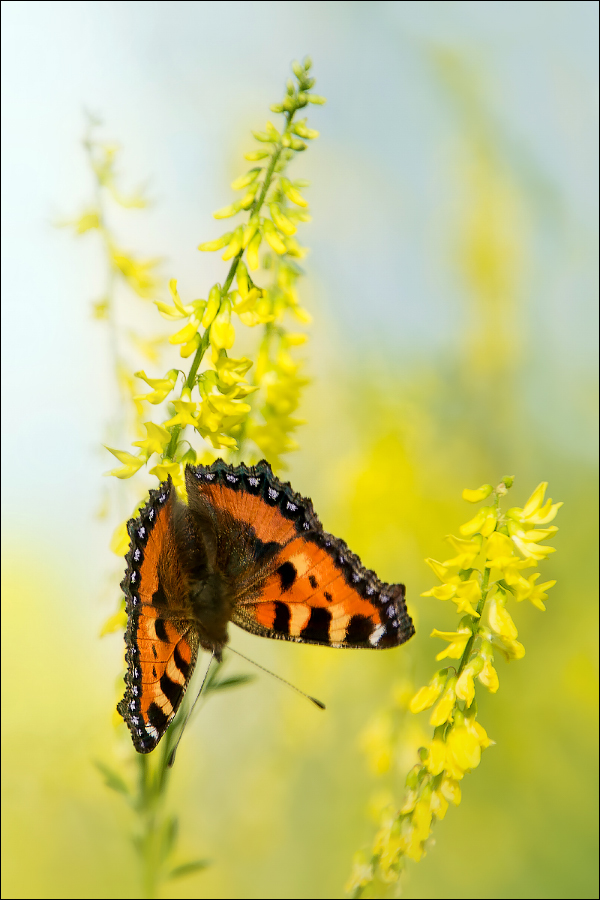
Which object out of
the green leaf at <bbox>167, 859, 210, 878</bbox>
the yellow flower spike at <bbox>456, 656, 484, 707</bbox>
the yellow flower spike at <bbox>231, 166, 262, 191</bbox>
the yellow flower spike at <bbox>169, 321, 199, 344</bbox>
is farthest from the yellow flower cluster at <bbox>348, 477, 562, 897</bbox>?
the yellow flower spike at <bbox>231, 166, 262, 191</bbox>

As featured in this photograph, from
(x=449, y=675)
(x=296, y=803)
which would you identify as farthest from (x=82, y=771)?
(x=449, y=675)

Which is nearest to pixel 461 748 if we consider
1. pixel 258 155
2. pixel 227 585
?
pixel 227 585

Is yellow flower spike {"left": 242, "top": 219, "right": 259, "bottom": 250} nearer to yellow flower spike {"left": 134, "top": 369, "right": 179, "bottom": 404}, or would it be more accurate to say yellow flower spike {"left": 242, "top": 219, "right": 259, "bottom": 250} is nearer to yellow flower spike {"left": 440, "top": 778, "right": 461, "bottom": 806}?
yellow flower spike {"left": 134, "top": 369, "right": 179, "bottom": 404}

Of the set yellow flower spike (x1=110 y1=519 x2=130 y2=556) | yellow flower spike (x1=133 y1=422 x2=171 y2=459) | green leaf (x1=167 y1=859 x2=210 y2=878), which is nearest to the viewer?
yellow flower spike (x1=133 y1=422 x2=171 y2=459)

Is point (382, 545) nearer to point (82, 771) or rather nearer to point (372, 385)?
point (372, 385)

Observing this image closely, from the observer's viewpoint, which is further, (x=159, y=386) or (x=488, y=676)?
(x=159, y=386)

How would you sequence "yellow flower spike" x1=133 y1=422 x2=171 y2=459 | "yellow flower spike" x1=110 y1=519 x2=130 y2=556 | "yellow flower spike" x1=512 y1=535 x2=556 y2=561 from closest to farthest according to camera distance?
"yellow flower spike" x1=512 y1=535 x2=556 y2=561
"yellow flower spike" x1=133 y1=422 x2=171 y2=459
"yellow flower spike" x1=110 y1=519 x2=130 y2=556

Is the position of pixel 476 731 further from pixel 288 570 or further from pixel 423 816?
pixel 288 570
